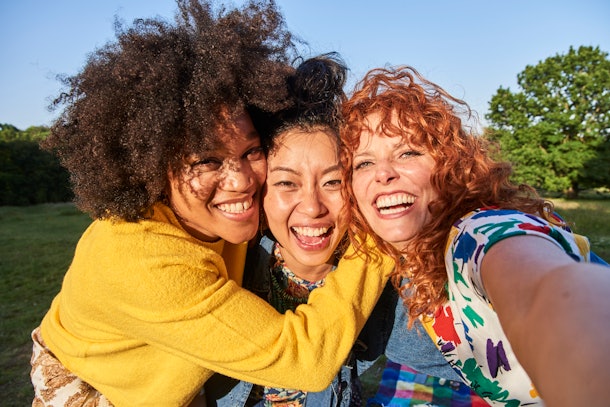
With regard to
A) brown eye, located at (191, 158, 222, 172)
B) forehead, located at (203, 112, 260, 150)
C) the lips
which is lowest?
the lips

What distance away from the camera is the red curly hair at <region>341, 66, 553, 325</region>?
2.01 metres

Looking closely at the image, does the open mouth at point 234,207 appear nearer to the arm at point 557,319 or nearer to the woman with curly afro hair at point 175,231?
the woman with curly afro hair at point 175,231

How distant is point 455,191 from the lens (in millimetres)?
2023

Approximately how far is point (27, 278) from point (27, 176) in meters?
20.7

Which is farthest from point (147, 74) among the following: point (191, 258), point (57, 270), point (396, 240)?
point (57, 270)

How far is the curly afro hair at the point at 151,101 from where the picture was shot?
1.91m

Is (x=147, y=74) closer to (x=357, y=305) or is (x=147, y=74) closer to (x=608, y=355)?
(x=357, y=305)

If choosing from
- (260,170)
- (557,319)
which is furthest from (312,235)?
(557,319)

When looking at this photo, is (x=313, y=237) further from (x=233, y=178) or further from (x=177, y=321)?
(x=177, y=321)

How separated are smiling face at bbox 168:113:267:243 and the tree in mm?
30767

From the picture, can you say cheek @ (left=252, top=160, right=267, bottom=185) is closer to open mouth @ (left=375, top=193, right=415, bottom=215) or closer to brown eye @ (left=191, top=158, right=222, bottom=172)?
brown eye @ (left=191, top=158, right=222, bottom=172)

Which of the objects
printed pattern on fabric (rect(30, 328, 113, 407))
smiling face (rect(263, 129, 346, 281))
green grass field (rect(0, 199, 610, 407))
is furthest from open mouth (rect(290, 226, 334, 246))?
green grass field (rect(0, 199, 610, 407))

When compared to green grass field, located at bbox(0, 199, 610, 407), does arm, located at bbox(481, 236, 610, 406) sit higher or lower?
higher

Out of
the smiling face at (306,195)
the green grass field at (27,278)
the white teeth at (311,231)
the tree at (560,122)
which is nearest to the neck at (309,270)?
the smiling face at (306,195)
